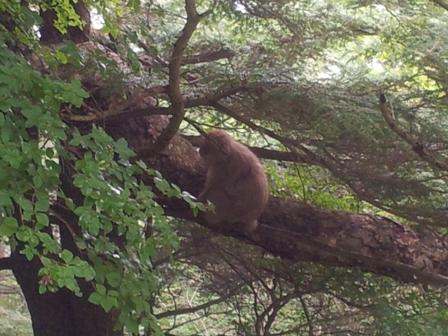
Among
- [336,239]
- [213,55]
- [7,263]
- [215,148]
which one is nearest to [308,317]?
[336,239]

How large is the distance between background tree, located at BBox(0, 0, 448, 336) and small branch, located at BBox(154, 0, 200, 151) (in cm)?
1

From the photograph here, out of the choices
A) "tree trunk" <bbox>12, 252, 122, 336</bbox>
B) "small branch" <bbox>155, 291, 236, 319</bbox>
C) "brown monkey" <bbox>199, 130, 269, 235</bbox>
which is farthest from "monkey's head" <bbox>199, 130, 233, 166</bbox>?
"tree trunk" <bbox>12, 252, 122, 336</bbox>

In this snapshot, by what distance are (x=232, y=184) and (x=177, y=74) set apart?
1.89 meters

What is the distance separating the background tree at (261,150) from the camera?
3.17m

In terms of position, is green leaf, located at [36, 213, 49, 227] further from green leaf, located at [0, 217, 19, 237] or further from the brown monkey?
the brown monkey

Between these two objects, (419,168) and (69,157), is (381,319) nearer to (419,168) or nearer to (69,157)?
(419,168)

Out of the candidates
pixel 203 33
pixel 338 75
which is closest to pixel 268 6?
pixel 338 75

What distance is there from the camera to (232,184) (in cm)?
561

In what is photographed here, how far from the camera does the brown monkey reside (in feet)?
17.1

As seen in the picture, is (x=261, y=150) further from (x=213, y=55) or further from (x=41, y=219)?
(x=41, y=219)

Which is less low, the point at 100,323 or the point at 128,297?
the point at 100,323

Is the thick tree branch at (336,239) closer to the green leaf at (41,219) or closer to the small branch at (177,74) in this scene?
the small branch at (177,74)

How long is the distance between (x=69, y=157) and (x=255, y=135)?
3.29 meters

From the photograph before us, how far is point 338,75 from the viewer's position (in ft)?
15.6
